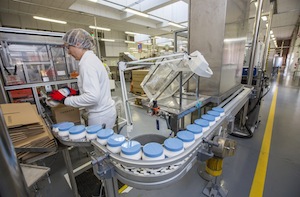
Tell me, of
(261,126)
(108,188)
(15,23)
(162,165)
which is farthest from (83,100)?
(15,23)

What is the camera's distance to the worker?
3.61 ft

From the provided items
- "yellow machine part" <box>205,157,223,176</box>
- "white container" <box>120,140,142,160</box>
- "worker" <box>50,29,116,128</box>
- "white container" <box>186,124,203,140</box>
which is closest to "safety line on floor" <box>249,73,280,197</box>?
"yellow machine part" <box>205,157,223,176</box>

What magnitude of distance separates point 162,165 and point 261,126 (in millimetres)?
3320

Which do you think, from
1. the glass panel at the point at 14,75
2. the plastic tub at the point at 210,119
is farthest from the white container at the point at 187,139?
the glass panel at the point at 14,75

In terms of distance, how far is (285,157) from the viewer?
1980 mm

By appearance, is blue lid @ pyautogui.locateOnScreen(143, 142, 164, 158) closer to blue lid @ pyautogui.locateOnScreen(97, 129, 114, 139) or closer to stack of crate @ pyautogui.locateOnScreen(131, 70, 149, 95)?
blue lid @ pyautogui.locateOnScreen(97, 129, 114, 139)

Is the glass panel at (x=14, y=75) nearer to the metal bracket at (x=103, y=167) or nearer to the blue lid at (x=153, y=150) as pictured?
the metal bracket at (x=103, y=167)

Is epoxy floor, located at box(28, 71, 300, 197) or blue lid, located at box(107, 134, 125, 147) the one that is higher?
blue lid, located at box(107, 134, 125, 147)

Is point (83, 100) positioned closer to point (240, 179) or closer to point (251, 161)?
point (240, 179)

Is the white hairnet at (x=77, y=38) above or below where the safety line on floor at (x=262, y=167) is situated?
above

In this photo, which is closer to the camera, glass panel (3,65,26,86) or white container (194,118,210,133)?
white container (194,118,210,133)

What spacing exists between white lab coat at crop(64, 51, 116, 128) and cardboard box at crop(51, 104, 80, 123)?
0.57 m

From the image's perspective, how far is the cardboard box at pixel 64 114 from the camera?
64.4 inches

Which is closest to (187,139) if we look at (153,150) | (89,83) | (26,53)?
(153,150)
